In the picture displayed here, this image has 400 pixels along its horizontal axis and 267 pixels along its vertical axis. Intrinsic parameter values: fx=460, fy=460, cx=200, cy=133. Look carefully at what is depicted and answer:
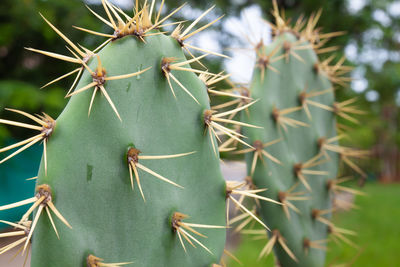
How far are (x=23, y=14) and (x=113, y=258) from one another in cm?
442

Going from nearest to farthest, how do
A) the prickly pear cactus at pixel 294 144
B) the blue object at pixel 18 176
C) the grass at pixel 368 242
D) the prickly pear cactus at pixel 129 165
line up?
the prickly pear cactus at pixel 129 165 → the prickly pear cactus at pixel 294 144 → the blue object at pixel 18 176 → the grass at pixel 368 242

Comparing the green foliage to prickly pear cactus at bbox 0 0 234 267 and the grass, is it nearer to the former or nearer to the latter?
prickly pear cactus at bbox 0 0 234 267

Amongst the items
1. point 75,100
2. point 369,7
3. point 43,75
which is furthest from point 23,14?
point 369,7

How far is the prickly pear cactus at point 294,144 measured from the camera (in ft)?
4.00

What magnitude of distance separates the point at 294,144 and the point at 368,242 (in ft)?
18.0

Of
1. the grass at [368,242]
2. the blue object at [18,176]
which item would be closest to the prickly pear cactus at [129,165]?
the grass at [368,242]

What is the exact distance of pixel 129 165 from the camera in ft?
2.34

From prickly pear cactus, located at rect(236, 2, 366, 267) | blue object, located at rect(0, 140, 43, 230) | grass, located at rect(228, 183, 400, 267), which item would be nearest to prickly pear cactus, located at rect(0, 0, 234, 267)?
prickly pear cactus, located at rect(236, 2, 366, 267)

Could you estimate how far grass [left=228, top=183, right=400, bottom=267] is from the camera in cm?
507

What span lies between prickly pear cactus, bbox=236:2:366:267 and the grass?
1336 millimetres

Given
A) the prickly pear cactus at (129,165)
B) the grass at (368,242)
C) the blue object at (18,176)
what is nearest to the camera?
the prickly pear cactus at (129,165)

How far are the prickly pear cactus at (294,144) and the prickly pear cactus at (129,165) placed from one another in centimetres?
35

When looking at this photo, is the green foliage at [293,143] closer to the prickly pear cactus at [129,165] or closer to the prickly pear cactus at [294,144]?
the prickly pear cactus at [294,144]

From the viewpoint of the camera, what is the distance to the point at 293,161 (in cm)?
131
